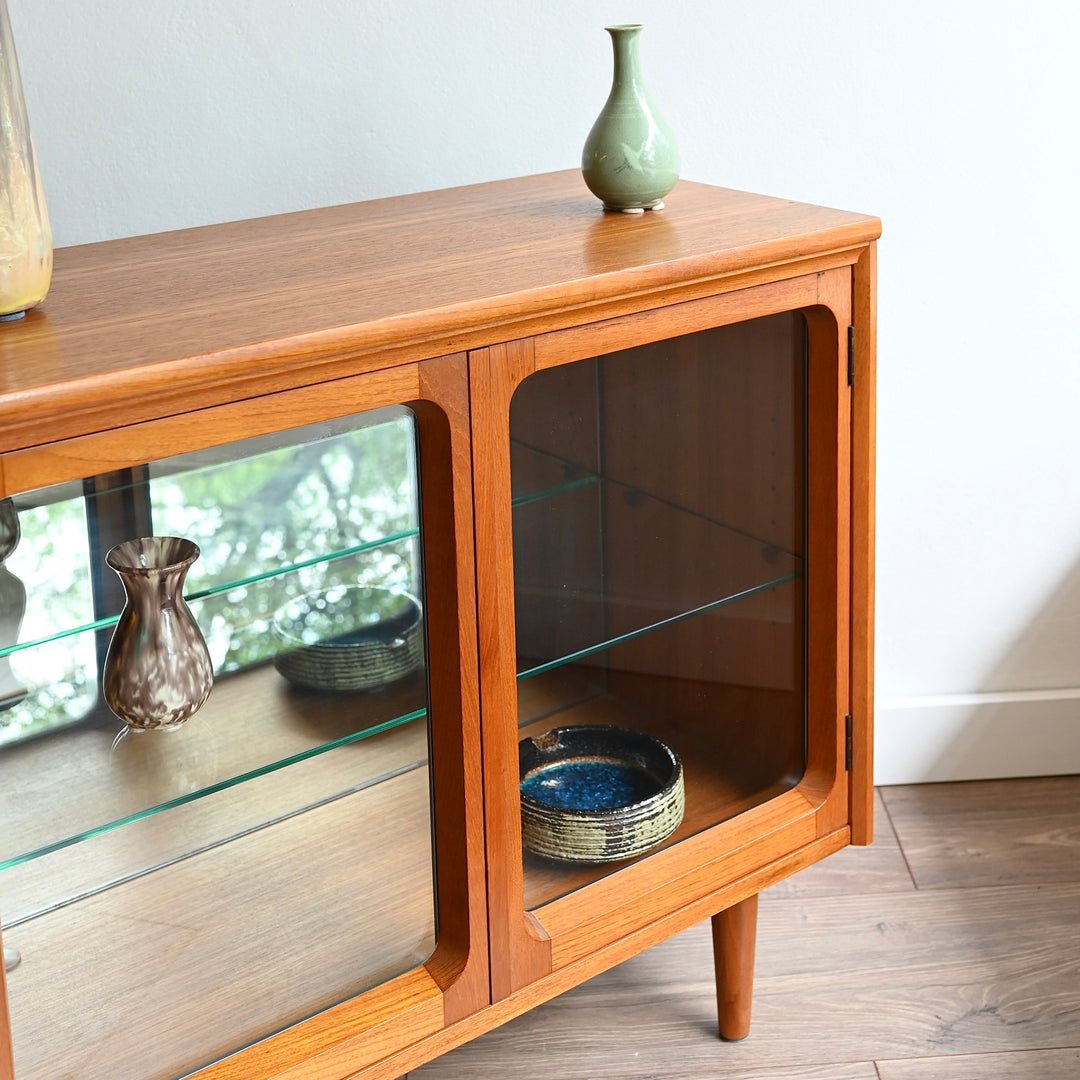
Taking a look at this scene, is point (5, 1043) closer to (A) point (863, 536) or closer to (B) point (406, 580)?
(B) point (406, 580)

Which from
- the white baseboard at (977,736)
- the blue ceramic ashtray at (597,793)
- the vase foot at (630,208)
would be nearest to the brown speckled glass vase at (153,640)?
the blue ceramic ashtray at (597,793)

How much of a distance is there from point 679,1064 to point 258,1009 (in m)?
0.58

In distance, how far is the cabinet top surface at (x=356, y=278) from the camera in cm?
91

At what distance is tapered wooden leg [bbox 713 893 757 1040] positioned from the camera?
1.48 metres

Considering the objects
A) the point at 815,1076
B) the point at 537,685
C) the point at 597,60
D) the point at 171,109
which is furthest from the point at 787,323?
the point at 815,1076

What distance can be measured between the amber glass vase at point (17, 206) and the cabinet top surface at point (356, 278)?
1.2 inches

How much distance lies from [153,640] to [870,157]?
1134 mm

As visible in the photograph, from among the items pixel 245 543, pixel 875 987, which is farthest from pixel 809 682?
pixel 245 543

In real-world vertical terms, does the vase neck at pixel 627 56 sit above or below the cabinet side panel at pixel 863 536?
above

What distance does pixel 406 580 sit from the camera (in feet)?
3.67

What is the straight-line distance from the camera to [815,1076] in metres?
1.49

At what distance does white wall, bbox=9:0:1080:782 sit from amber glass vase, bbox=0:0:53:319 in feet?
1.42

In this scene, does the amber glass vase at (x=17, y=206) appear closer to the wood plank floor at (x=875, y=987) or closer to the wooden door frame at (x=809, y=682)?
the wooden door frame at (x=809, y=682)

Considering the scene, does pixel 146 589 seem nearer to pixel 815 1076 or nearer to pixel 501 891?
pixel 501 891
